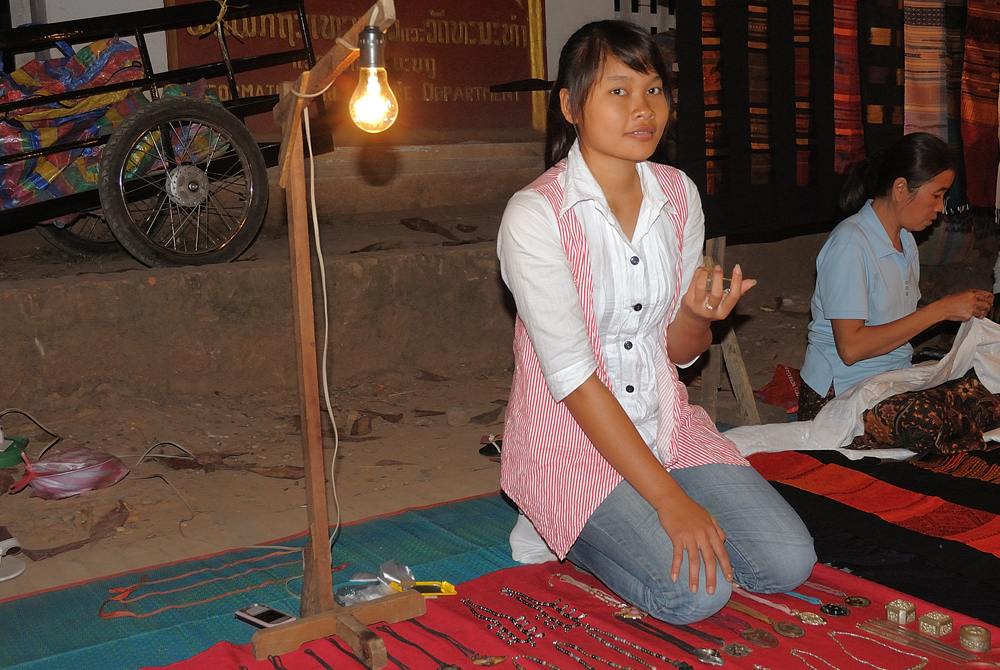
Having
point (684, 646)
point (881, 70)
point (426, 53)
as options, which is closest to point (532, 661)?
point (684, 646)

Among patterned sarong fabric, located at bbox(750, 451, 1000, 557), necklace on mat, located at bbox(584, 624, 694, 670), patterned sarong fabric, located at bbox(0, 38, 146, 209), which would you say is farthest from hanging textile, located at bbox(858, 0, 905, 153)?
patterned sarong fabric, located at bbox(0, 38, 146, 209)

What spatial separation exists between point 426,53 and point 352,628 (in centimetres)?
481

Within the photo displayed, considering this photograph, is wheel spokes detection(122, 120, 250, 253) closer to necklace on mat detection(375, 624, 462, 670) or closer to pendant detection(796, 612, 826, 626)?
necklace on mat detection(375, 624, 462, 670)

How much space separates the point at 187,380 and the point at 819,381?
2758mm

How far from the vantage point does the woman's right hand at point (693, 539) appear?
6.75 ft

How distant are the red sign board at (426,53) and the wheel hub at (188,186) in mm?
1303

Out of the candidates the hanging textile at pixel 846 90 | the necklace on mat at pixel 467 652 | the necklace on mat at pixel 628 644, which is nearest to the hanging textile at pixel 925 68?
the hanging textile at pixel 846 90

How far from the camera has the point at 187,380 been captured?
4.32 metres

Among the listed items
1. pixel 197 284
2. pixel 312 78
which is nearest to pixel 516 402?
pixel 312 78

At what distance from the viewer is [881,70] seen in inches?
153

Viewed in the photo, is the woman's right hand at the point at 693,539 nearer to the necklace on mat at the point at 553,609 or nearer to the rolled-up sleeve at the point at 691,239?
the necklace on mat at the point at 553,609

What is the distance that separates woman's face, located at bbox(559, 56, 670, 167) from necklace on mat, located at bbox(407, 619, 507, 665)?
47.2 inches

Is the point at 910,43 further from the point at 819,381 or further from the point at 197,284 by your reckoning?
the point at 197,284

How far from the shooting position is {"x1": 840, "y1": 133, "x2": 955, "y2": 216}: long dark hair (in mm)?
3254
